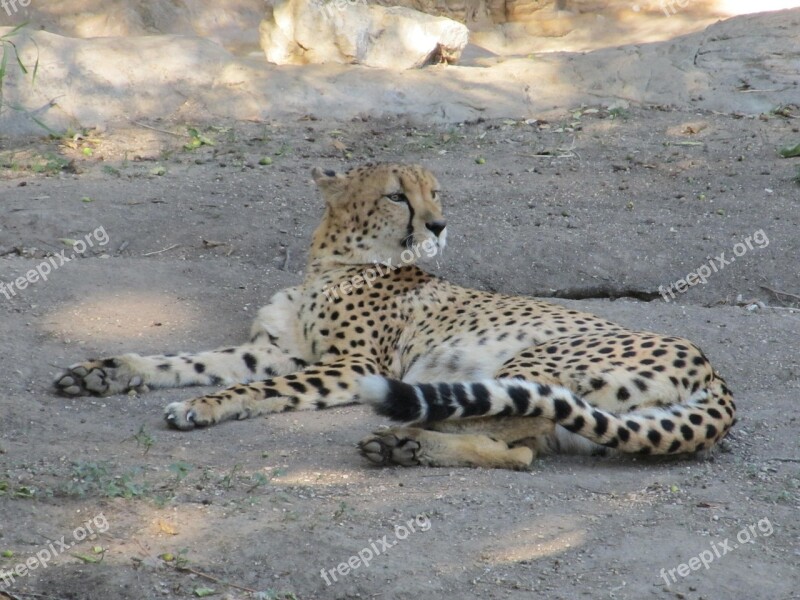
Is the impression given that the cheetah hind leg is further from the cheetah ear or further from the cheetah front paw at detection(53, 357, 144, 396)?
the cheetah ear

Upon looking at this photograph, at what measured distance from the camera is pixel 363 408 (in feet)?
14.2

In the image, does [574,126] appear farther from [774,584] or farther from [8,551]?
[8,551]

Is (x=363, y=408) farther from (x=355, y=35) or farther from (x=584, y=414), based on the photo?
(x=355, y=35)

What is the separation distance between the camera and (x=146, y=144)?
7316 millimetres

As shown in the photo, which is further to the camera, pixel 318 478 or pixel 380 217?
pixel 380 217

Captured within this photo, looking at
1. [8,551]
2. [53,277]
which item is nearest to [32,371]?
[53,277]

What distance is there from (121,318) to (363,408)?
1253 millimetres

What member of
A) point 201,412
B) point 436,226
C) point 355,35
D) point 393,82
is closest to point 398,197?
point 436,226

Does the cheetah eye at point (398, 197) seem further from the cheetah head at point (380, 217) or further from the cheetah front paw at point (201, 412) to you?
the cheetah front paw at point (201, 412)

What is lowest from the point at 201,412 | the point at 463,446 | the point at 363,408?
the point at 363,408

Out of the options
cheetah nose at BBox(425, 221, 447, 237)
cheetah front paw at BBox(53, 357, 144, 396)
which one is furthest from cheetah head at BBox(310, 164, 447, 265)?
cheetah front paw at BBox(53, 357, 144, 396)

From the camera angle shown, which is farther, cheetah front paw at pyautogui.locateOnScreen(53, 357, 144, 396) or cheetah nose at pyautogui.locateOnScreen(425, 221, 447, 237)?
cheetah nose at pyautogui.locateOnScreen(425, 221, 447, 237)

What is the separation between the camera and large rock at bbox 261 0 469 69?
9.12 metres

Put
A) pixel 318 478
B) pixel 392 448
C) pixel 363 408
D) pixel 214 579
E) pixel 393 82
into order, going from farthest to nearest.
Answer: pixel 393 82 < pixel 363 408 < pixel 392 448 < pixel 318 478 < pixel 214 579
